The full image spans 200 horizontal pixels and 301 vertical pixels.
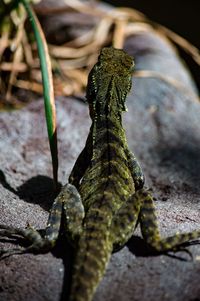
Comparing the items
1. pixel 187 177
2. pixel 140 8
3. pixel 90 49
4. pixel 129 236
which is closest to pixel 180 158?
pixel 187 177

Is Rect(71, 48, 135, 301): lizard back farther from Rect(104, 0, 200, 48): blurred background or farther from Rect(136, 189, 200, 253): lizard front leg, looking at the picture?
Rect(104, 0, 200, 48): blurred background

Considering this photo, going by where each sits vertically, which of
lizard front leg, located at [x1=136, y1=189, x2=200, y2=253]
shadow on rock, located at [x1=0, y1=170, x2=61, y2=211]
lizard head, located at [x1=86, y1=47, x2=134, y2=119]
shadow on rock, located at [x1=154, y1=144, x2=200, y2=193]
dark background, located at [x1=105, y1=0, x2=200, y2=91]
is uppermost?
lizard head, located at [x1=86, y1=47, x2=134, y2=119]

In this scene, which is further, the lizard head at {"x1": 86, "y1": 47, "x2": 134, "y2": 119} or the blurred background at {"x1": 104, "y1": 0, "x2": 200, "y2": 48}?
the blurred background at {"x1": 104, "y1": 0, "x2": 200, "y2": 48}

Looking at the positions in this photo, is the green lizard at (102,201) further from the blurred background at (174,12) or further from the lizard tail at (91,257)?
the blurred background at (174,12)

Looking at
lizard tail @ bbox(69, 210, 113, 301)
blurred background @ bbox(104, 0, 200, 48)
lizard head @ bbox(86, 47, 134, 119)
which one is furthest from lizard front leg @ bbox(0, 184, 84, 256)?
blurred background @ bbox(104, 0, 200, 48)

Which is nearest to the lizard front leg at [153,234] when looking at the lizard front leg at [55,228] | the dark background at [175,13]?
the lizard front leg at [55,228]

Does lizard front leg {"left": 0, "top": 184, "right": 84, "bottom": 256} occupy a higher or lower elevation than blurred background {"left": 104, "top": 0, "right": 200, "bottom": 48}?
higher

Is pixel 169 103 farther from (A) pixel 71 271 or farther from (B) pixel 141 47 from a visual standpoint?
(A) pixel 71 271

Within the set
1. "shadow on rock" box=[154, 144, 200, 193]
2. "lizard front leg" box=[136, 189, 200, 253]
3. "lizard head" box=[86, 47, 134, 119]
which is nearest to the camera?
"lizard front leg" box=[136, 189, 200, 253]
